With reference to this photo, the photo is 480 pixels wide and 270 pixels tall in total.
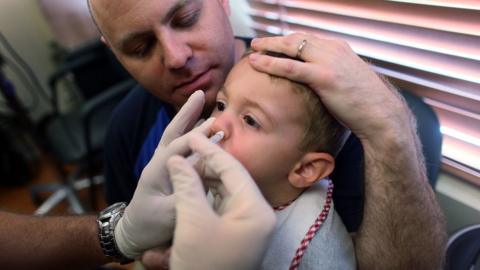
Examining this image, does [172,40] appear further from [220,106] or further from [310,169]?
[310,169]

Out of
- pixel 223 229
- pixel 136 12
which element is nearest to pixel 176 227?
pixel 223 229

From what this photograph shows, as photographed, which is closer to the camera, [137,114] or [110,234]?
[110,234]

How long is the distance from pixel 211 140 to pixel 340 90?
28 cm

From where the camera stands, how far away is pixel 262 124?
2.42 ft

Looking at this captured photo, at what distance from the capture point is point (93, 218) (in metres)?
1.02

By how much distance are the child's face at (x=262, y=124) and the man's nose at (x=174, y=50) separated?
200 mm

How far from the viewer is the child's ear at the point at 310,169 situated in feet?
2.47

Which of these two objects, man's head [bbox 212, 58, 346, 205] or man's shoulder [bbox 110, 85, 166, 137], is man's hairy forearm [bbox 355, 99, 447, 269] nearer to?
man's head [bbox 212, 58, 346, 205]

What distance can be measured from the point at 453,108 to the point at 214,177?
0.76 m

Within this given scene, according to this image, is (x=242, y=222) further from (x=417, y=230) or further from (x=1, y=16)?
(x=1, y=16)

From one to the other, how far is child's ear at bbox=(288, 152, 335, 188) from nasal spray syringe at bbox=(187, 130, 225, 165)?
188 millimetres

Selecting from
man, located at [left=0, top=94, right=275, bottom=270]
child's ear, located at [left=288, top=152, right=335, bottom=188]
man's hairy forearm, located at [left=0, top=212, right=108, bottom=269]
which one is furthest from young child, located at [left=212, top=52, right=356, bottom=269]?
man's hairy forearm, located at [left=0, top=212, right=108, bottom=269]

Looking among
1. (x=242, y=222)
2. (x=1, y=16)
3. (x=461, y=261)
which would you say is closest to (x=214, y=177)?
(x=242, y=222)

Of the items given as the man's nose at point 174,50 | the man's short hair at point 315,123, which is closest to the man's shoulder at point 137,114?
the man's nose at point 174,50
